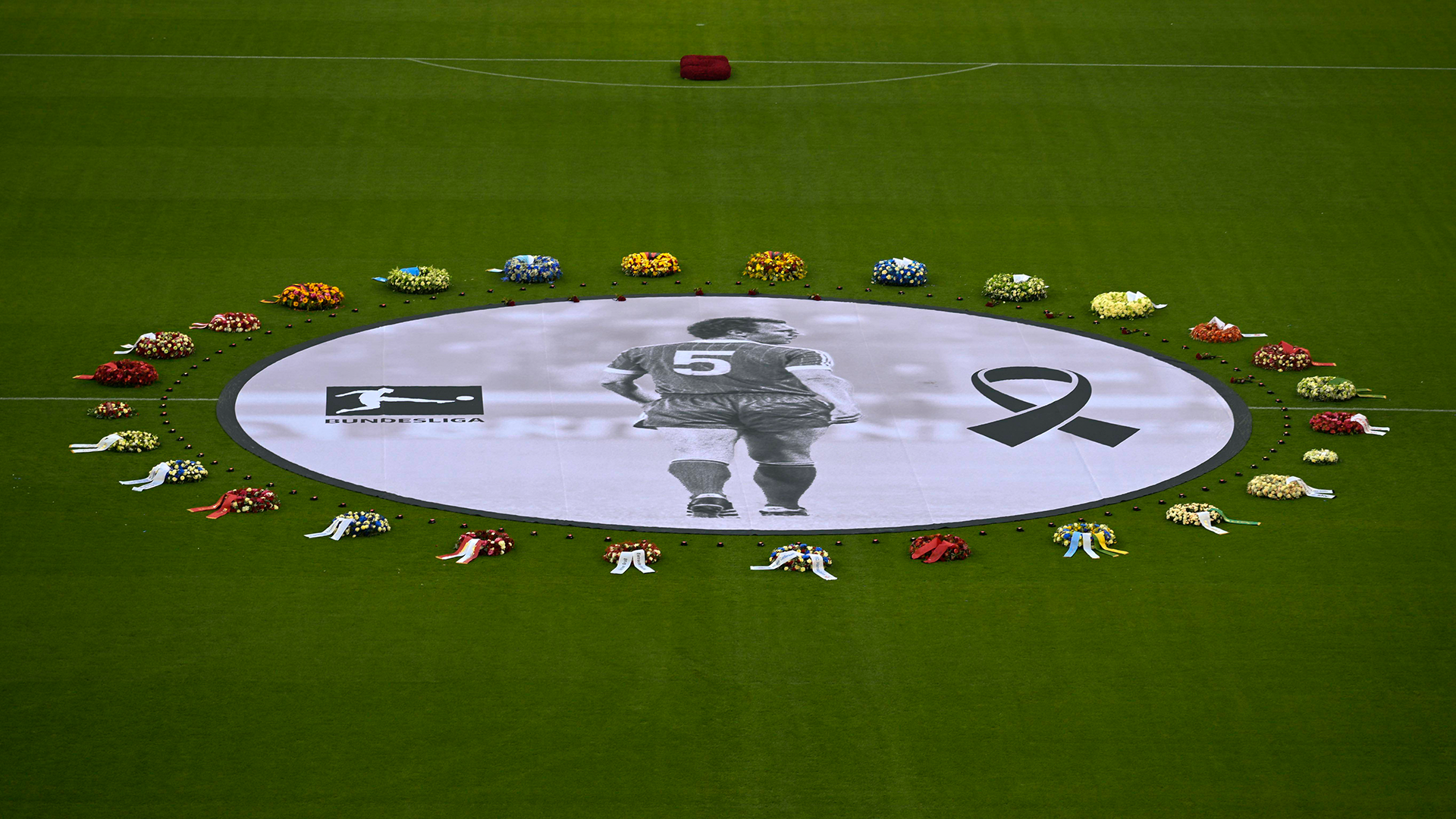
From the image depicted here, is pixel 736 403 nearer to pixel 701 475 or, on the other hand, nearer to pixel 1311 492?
pixel 701 475

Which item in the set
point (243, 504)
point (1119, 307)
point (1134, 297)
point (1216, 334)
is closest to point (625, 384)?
point (243, 504)

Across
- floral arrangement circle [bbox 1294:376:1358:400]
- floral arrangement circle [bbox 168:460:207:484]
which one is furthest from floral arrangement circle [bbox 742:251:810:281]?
floral arrangement circle [bbox 168:460:207:484]

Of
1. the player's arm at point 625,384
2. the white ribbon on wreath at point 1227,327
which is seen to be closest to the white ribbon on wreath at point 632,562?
the player's arm at point 625,384

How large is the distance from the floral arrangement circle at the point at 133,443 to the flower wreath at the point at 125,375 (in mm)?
3060

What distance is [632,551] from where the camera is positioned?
34.3 m

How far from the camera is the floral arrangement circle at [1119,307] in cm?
4544

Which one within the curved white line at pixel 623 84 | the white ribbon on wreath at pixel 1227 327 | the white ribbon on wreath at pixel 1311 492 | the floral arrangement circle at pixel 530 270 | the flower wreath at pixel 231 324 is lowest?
the white ribbon on wreath at pixel 1311 492

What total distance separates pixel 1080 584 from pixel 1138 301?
1334cm

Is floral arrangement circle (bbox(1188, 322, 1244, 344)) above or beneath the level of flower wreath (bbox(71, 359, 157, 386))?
above

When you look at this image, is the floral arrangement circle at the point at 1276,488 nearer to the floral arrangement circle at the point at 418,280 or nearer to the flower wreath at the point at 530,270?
the flower wreath at the point at 530,270

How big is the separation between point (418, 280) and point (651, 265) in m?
5.64

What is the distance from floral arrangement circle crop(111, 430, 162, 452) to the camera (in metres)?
37.8

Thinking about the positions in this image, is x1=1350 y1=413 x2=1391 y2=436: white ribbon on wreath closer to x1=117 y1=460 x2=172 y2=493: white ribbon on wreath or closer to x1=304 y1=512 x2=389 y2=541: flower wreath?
x1=304 y1=512 x2=389 y2=541: flower wreath

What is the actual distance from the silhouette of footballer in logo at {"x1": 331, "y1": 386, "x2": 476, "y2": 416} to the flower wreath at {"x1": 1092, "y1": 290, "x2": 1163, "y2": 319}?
1507 centimetres
